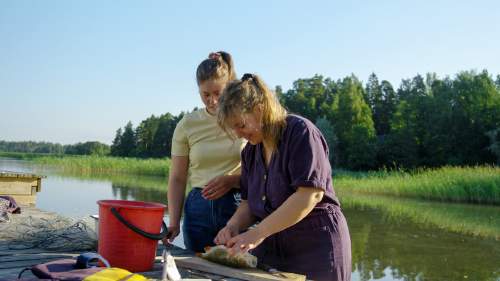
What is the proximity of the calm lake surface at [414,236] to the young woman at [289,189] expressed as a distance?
4.31m

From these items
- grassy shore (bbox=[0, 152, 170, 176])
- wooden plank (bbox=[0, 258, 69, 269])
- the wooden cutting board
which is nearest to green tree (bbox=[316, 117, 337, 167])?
grassy shore (bbox=[0, 152, 170, 176])

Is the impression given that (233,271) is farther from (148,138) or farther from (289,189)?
(148,138)

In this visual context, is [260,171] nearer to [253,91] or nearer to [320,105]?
[253,91]

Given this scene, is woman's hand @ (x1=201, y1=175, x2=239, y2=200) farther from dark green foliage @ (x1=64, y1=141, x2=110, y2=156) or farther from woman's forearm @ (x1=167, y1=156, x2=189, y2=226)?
dark green foliage @ (x1=64, y1=141, x2=110, y2=156)

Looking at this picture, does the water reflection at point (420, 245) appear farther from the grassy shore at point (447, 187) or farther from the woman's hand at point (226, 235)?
the woman's hand at point (226, 235)

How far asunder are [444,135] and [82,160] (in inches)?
880

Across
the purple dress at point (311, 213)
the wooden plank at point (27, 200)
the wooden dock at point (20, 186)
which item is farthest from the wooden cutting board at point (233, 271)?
the wooden plank at point (27, 200)

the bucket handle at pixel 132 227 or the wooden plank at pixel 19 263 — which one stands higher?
the bucket handle at pixel 132 227

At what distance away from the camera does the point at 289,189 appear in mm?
1876

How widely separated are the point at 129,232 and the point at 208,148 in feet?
2.28

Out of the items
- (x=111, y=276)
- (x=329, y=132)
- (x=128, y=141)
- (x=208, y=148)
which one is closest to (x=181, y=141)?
(x=208, y=148)

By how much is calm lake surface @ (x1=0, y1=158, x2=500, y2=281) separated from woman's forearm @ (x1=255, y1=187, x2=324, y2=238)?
4.43m

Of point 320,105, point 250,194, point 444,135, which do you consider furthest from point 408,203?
point 320,105

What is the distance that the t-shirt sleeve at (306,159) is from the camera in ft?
5.80
